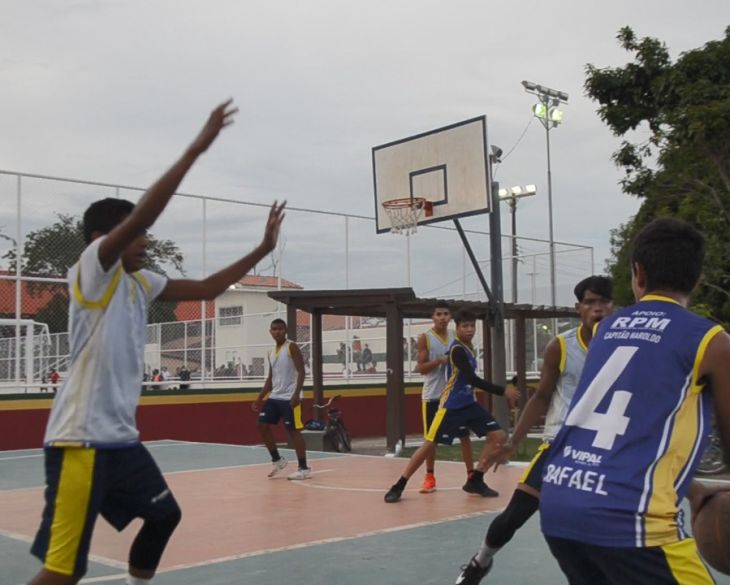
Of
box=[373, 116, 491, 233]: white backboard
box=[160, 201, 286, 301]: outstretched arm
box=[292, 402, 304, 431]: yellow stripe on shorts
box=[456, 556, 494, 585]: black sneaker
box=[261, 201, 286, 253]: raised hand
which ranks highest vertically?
box=[373, 116, 491, 233]: white backboard

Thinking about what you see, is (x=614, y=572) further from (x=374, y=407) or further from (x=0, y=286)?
(x=374, y=407)

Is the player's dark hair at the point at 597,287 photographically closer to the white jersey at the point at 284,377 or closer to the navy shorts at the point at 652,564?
the navy shorts at the point at 652,564

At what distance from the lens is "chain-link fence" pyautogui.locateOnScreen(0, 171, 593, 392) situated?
17422 mm

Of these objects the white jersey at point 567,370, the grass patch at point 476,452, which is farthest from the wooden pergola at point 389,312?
the white jersey at point 567,370

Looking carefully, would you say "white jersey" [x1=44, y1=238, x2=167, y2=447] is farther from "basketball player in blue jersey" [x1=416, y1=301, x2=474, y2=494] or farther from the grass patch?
the grass patch

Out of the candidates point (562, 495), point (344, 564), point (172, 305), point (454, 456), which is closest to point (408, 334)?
point (172, 305)

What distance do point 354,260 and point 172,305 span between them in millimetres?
4654

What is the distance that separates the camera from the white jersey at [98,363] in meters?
3.75

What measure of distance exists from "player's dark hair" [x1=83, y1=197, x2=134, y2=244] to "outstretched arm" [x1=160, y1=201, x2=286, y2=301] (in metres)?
0.44

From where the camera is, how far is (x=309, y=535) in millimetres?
7727

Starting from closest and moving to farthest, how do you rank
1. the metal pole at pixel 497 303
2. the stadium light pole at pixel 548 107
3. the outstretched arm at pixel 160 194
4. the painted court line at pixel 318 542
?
the outstretched arm at pixel 160 194, the painted court line at pixel 318 542, the metal pole at pixel 497 303, the stadium light pole at pixel 548 107

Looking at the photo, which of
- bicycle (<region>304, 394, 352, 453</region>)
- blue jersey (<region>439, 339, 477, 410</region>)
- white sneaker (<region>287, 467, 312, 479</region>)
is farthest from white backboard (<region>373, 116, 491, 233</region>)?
blue jersey (<region>439, 339, 477, 410</region>)

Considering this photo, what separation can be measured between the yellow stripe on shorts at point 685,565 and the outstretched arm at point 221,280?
2.21 metres

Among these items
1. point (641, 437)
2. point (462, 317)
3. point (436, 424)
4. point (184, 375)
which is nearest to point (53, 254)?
point (184, 375)
